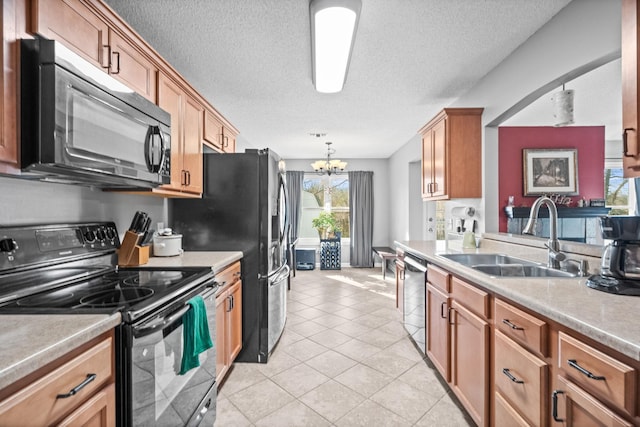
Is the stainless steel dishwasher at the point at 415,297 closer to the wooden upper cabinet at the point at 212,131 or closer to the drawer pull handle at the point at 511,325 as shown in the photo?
the drawer pull handle at the point at 511,325

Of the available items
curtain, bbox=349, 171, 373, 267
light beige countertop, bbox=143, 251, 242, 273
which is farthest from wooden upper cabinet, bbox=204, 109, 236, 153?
curtain, bbox=349, 171, 373, 267

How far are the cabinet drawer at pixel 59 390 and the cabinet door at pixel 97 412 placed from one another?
0.02 meters

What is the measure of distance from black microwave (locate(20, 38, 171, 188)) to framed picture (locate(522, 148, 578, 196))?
4.03 metres

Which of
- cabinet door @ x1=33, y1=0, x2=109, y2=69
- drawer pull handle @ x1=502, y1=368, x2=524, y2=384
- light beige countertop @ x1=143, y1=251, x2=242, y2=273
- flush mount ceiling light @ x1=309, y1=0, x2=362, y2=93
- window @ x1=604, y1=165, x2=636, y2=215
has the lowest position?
drawer pull handle @ x1=502, y1=368, x2=524, y2=384

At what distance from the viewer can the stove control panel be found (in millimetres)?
1360

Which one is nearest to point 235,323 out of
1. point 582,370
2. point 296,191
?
point 582,370

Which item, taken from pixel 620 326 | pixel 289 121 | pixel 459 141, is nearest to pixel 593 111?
pixel 459 141

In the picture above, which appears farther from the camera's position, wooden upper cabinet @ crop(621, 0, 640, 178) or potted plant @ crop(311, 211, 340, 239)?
potted plant @ crop(311, 211, 340, 239)

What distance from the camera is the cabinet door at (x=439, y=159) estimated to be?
3.08 m

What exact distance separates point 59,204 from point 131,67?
0.84m

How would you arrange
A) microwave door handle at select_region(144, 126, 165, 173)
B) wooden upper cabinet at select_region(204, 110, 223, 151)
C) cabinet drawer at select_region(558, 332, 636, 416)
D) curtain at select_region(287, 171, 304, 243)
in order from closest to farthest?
cabinet drawer at select_region(558, 332, 636, 416), microwave door handle at select_region(144, 126, 165, 173), wooden upper cabinet at select_region(204, 110, 223, 151), curtain at select_region(287, 171, 304, 243)

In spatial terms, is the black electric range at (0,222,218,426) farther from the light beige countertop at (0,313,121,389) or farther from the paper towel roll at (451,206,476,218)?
the paper towel roll at (451,206,476,218)

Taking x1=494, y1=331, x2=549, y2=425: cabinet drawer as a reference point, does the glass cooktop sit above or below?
above

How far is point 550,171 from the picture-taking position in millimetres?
3877
